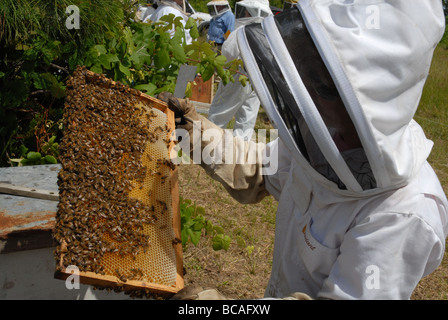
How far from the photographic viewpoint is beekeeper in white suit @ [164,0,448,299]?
1418mm

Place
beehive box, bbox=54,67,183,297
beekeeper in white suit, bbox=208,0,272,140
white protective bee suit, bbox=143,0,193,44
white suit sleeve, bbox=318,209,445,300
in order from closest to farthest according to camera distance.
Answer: white suit sleeve, bbox=318,209,445,300
beehive box, bbox=54,67,183,297
beekeeper in white suit, bbox=208,0,272,140
white protective bee suit, bbox=143,0,193,44

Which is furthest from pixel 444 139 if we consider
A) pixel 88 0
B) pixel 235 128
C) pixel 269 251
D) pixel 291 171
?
pixel 88 0

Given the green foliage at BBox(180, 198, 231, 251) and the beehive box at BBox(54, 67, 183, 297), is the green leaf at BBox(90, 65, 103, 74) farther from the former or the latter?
the green foliage at BBox(180, 198, 231, 251)

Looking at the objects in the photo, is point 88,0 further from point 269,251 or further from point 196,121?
point 269,251

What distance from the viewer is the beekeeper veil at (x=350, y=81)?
4.64ft

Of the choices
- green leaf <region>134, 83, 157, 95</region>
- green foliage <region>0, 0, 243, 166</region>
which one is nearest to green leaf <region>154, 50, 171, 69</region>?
green foliage <region>0, 0, 243, 166</region>

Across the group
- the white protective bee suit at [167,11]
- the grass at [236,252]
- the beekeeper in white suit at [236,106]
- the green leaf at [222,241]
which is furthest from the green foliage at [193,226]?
the white protective bee suit at [167,11]

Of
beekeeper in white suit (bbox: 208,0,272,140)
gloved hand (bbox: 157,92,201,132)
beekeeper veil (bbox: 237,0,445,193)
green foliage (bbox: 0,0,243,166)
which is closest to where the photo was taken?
beekeeper veil (bbox: 237,0,445,193)

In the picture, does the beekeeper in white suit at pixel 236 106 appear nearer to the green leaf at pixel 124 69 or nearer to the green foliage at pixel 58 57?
the green foliage at pixel 58 57

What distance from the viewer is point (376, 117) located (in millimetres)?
1405

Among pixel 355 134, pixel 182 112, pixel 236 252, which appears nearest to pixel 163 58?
pixel 182 112

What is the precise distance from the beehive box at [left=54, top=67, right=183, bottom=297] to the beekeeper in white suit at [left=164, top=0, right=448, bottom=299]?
681mm

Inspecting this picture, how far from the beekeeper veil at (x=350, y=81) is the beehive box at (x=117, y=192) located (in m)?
0.73

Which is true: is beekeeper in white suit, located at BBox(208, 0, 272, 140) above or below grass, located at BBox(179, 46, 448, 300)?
above
